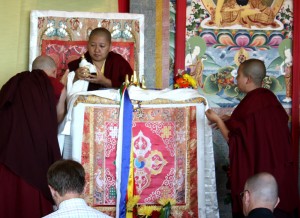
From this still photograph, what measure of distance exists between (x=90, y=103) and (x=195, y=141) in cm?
81

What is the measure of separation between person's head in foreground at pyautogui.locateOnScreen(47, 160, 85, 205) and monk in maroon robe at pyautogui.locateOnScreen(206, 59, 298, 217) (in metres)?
1.82

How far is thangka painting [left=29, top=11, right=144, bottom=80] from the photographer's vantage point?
592 cm

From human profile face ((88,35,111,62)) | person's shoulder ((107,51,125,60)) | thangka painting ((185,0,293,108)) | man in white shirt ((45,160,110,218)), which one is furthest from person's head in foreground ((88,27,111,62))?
man in white shirt ((45,160,110,218))

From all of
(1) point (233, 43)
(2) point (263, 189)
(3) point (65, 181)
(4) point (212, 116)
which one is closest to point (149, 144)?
(4) point (212, 116)

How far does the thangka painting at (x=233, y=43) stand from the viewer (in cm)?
625

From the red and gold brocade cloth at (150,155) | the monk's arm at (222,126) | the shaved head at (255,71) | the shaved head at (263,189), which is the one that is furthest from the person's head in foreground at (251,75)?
the shaved head at (263,189)

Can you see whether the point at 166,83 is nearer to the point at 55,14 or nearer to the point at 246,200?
the point at 55,14

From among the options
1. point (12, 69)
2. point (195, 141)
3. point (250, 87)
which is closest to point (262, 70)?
point (250, 87)

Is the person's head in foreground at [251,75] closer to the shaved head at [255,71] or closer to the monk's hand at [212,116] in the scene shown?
the shaved head at [255,71]

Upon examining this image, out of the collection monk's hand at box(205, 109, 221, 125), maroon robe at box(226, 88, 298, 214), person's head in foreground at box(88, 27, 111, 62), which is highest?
person's head in foreground at box(88, 27, 111, 62)

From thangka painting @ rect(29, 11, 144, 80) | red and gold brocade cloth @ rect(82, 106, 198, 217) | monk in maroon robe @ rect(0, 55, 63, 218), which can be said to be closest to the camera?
monk in maroon robe @ rect(0, 55, 63, 218)

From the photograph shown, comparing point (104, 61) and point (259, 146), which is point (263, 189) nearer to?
point (259, 146)

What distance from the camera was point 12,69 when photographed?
234 inches

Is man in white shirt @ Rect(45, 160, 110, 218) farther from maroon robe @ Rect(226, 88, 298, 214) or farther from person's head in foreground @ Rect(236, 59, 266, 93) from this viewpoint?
person's head in foreground @ Rect(236, 59, 266, 93)
